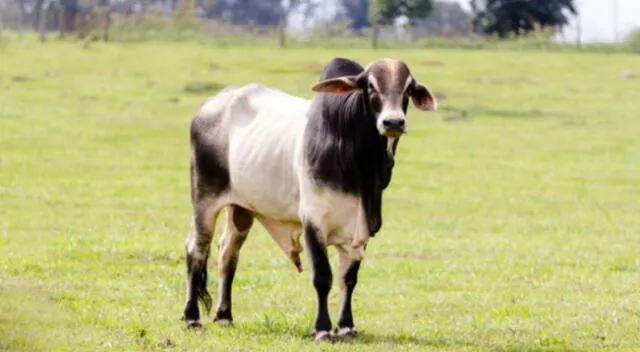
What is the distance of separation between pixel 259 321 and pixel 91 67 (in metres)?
39.3

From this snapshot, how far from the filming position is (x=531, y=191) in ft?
91.2

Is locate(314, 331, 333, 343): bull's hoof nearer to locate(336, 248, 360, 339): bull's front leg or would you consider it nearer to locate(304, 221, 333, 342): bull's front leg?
locate(304, 221, 333, 342): bull's front leg

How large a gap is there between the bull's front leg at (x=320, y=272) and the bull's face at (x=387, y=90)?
96cm

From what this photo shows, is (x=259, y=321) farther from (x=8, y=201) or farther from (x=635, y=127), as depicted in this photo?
(x=635, y=127)

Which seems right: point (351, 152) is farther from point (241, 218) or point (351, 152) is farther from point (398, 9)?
point (398, 9)

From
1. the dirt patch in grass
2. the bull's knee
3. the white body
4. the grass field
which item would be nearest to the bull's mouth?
the white body

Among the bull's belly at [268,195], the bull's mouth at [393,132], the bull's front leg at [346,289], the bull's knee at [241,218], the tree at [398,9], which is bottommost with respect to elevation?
the tree at [398,9]

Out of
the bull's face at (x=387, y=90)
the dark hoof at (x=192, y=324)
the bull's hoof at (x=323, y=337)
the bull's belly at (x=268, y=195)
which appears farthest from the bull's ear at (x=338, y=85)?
the dark hoof at (x=192, y=324)

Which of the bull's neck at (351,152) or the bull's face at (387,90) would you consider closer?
the bull's face at (387,90)

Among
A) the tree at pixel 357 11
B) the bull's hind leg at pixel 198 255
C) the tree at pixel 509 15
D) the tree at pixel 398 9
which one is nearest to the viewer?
the bull's hind leg at pixel 198 255

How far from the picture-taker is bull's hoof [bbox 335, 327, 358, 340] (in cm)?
1098

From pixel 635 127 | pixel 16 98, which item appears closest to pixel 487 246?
pixel 635 127

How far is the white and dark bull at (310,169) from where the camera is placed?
10805 millimetres

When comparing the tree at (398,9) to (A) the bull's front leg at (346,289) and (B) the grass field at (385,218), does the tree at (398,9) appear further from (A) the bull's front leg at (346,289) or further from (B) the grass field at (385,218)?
(A) the bull's front leg at (346,289)
